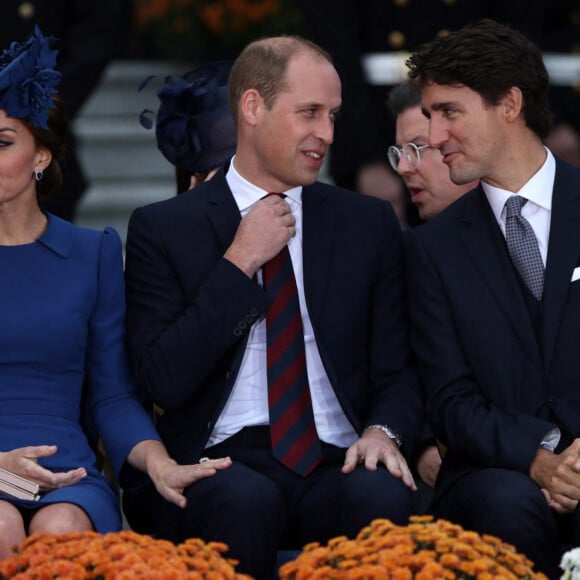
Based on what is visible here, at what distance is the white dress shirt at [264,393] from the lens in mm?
4141

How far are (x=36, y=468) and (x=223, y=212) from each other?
2.89ft

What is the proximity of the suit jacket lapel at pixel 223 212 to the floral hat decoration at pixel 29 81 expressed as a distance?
0.49 metres

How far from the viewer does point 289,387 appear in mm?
4105

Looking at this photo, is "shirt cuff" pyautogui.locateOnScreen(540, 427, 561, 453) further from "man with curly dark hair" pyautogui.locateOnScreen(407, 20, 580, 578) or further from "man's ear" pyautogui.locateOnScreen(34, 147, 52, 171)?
"man's ear" pyautogui.locateOnScreen(34, 147, 52, 171)

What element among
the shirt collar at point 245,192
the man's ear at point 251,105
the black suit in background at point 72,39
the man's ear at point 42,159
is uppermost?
the man's ear at point 251,105

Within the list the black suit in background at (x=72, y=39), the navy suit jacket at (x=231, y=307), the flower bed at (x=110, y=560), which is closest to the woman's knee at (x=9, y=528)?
the flower bed at (x=110, y=560)

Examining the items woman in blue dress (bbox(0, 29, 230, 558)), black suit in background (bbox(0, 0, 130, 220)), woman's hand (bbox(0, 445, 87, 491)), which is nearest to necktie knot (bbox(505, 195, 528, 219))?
woman in blue dress (bbox(0, 29, 230, 558))

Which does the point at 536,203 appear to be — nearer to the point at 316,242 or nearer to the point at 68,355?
the point at 316,242

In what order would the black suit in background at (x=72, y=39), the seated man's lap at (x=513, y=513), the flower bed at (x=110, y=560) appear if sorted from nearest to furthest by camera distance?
the flower bed at (x=110, y=560) < the seated man's lap at (x=513, y=513) < the black suit in background at (x=72, y=39)

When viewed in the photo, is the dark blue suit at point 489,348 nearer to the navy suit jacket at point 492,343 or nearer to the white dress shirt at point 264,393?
the navy suit jacket at point 492,343

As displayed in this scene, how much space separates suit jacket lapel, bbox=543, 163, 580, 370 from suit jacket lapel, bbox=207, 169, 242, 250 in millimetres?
824

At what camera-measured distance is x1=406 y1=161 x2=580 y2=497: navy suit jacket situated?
406 cm

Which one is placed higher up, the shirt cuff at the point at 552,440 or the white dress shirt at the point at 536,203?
the white dress shirt at the point at 536,203

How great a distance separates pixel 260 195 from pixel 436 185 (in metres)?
0.77
